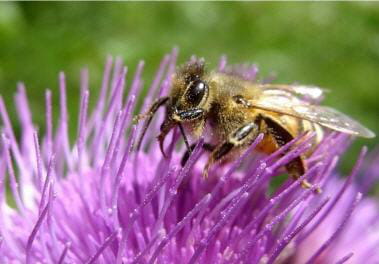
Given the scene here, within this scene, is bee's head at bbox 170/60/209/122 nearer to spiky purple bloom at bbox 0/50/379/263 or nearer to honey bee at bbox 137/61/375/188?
honey bee at bbox 137/61/375/188

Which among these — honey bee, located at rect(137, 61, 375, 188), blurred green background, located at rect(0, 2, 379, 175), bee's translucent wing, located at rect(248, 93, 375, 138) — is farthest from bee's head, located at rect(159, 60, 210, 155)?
blurred green background, located at rect(0, 2, 379, 175)

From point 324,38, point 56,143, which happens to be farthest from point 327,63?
point 56,143

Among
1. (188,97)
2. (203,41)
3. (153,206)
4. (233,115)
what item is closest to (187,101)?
(188,97)

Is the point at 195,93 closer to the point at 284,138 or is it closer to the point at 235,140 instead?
the point at 235,140

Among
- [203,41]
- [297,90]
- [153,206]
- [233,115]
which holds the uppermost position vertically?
[203,41]

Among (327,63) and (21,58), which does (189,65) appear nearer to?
(21,58)

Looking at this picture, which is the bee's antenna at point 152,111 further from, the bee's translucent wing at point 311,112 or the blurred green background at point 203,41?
the blurred green background at point 203,41

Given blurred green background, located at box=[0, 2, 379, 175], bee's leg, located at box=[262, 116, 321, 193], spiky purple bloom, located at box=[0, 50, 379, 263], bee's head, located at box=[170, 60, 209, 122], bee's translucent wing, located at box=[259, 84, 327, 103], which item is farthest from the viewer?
blurred green background, located at box=[0, 2, 379, 175]
